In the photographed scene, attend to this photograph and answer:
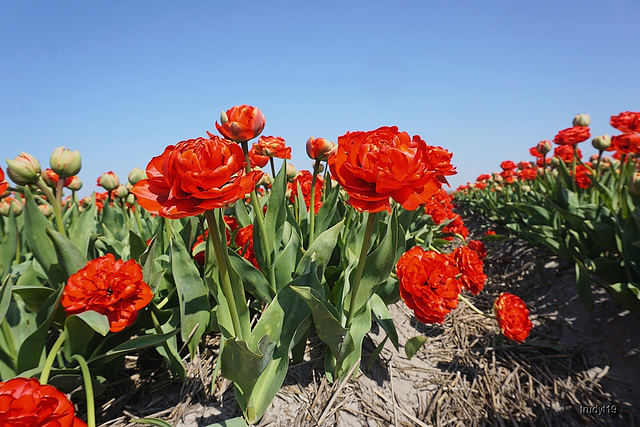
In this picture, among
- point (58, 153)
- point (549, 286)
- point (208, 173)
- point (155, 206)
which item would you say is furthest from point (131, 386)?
point (549, 286)

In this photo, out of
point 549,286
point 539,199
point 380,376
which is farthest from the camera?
point 539,199

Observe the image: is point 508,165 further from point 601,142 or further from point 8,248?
point 8,248

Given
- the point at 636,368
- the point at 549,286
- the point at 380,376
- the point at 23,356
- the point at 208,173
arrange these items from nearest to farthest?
1. the point at 208,173
2. the point at 23,356
3. the point at 380,376
4. the point at 636,368
5. the point at 549,286

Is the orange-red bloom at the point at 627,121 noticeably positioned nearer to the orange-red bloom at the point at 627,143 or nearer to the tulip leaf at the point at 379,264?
the orange-red bloom at the point at 627,143

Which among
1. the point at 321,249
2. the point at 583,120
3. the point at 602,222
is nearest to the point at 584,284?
the point at 602,222

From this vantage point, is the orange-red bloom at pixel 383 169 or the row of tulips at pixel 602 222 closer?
the orange-red bloom at pixel 383 169

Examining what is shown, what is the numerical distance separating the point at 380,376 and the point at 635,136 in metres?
2.29

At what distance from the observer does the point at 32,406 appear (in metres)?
0.64

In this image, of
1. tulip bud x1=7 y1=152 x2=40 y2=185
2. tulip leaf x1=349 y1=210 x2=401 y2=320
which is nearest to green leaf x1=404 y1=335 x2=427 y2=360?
tulip leaf x1=349 y1=210 x2=401 y2=320

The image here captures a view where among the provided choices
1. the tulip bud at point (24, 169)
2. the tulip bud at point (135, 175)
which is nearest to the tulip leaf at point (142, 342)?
the tulip bud at point (24, 169)

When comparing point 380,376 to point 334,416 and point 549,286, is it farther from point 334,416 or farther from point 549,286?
point 549,286

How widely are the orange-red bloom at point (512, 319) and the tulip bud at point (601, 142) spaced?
193 centimetres

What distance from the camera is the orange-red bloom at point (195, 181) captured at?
26.6 inches

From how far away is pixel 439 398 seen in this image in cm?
158
